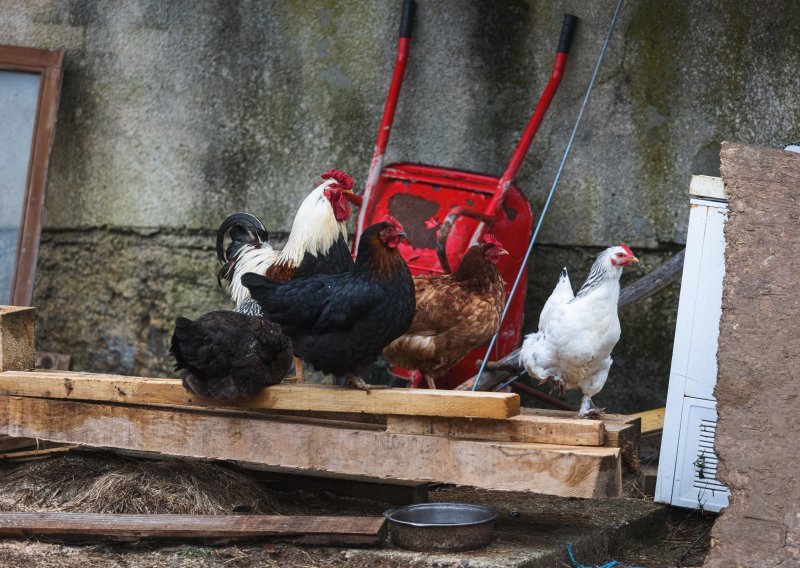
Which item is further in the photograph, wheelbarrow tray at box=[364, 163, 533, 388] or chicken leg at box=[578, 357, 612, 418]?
wheelbarrow tray at box=[364, 163, 533, 388]

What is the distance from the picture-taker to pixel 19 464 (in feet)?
15.2

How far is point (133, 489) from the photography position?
4.12m

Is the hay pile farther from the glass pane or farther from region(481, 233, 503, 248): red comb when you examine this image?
the glass pane

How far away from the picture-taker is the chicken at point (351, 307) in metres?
4.00

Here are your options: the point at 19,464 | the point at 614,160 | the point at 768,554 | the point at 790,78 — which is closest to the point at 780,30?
the point at 790,78

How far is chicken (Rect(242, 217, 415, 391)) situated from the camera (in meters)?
4.00

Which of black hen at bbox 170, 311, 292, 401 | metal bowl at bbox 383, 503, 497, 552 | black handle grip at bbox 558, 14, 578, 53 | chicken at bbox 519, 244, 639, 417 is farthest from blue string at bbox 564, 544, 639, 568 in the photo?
black handle grip at bbox 558, 14, 578, 53

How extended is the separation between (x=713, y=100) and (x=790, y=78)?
40 centimetres

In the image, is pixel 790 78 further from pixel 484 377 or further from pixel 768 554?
pixel 768 554

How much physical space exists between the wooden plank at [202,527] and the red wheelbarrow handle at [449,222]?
1.76 metres

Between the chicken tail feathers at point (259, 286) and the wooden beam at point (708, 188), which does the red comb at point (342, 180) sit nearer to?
the chicken tail feathers at point (259, 286)

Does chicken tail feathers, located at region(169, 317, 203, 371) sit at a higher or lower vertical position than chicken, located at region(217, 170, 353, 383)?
lower

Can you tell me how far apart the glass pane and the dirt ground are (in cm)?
227

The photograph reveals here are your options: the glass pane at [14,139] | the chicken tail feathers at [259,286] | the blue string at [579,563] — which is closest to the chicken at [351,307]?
the chicken tail feathers at [259,286]
